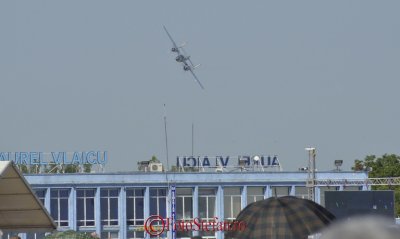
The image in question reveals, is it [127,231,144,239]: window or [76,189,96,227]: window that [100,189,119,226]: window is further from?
[127,231,144,239]: window

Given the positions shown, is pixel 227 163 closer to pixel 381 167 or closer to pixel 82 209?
pixel 82 209

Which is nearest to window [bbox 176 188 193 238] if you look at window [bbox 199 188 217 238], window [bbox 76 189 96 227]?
window [bbox 199 188 217 238]

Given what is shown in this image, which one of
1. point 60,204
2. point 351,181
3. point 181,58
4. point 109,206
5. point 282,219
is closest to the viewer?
point 282,219

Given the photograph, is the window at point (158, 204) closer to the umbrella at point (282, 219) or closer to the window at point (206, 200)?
the window at point (206, 200)

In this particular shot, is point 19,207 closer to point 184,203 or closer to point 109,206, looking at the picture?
point 109,206

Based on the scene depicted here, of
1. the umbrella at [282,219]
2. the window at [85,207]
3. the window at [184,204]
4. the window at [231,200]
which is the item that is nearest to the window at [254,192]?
the window at [231,200]

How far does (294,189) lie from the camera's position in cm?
8331

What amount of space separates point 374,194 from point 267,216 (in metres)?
36.0

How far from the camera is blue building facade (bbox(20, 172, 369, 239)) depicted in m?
79.7

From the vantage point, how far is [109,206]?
81.1m

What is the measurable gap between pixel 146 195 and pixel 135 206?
112cm

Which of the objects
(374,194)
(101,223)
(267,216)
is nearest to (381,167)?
(101,223)

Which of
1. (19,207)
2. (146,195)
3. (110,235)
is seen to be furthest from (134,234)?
(19,207)

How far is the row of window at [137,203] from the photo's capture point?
79.9 meters
